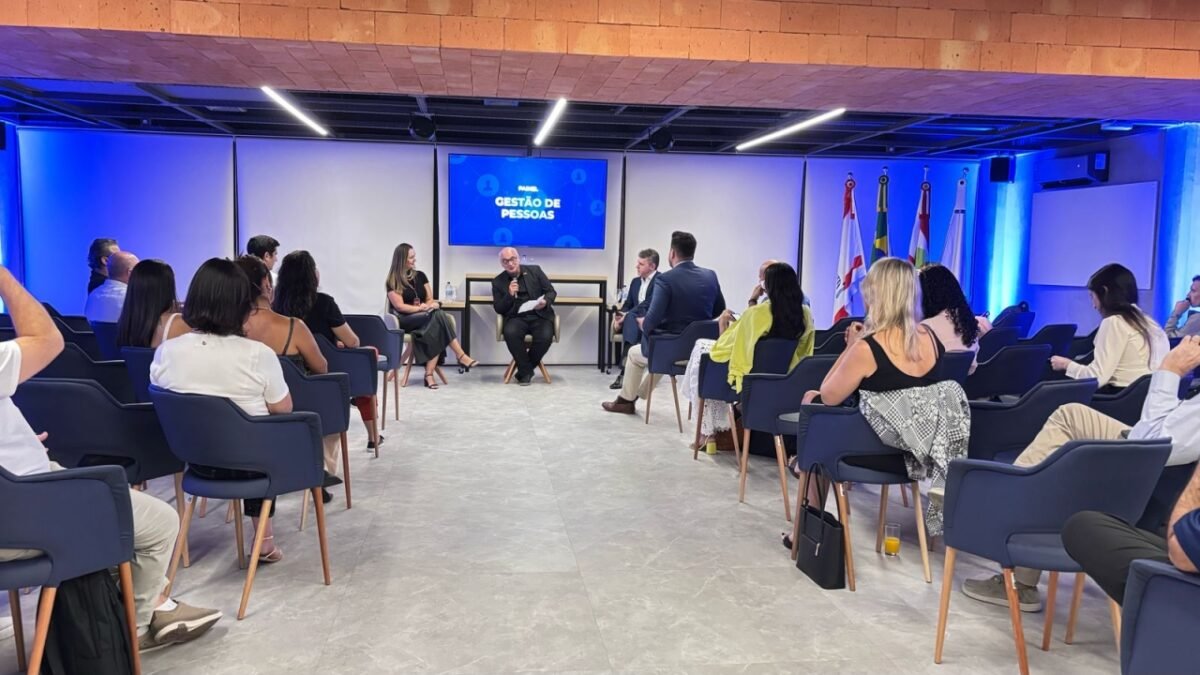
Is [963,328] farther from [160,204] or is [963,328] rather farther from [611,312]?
[160,204]

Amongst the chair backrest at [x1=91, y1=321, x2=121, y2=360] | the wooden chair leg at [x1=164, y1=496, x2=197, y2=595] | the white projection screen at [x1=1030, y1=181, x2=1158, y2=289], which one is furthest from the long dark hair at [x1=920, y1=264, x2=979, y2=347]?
the white projection screen at [x1=1030, y1=181, x2=1158, y2=289]

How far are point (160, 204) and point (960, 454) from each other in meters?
Result: 9.82

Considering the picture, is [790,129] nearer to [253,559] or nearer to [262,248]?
[262,248]

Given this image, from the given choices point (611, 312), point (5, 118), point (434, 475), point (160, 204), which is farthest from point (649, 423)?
point (5, 118)

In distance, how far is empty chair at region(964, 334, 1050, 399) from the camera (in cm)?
500

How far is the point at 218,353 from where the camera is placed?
315cm

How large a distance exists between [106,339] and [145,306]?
1.48m

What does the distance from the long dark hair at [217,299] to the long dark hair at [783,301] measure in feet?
10.4

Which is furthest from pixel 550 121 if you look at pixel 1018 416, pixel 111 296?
pixel 1018 416

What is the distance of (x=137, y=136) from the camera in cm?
999

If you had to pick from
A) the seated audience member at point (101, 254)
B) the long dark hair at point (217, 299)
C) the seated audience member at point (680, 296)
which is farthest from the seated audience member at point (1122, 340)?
the seated audience member at point (101, 254)

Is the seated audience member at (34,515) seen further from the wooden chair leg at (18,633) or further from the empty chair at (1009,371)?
the empty chair at (1009,371)

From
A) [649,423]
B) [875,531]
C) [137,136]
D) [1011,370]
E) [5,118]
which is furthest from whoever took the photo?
[137,136]

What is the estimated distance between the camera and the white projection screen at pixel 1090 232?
8664 millimetres
